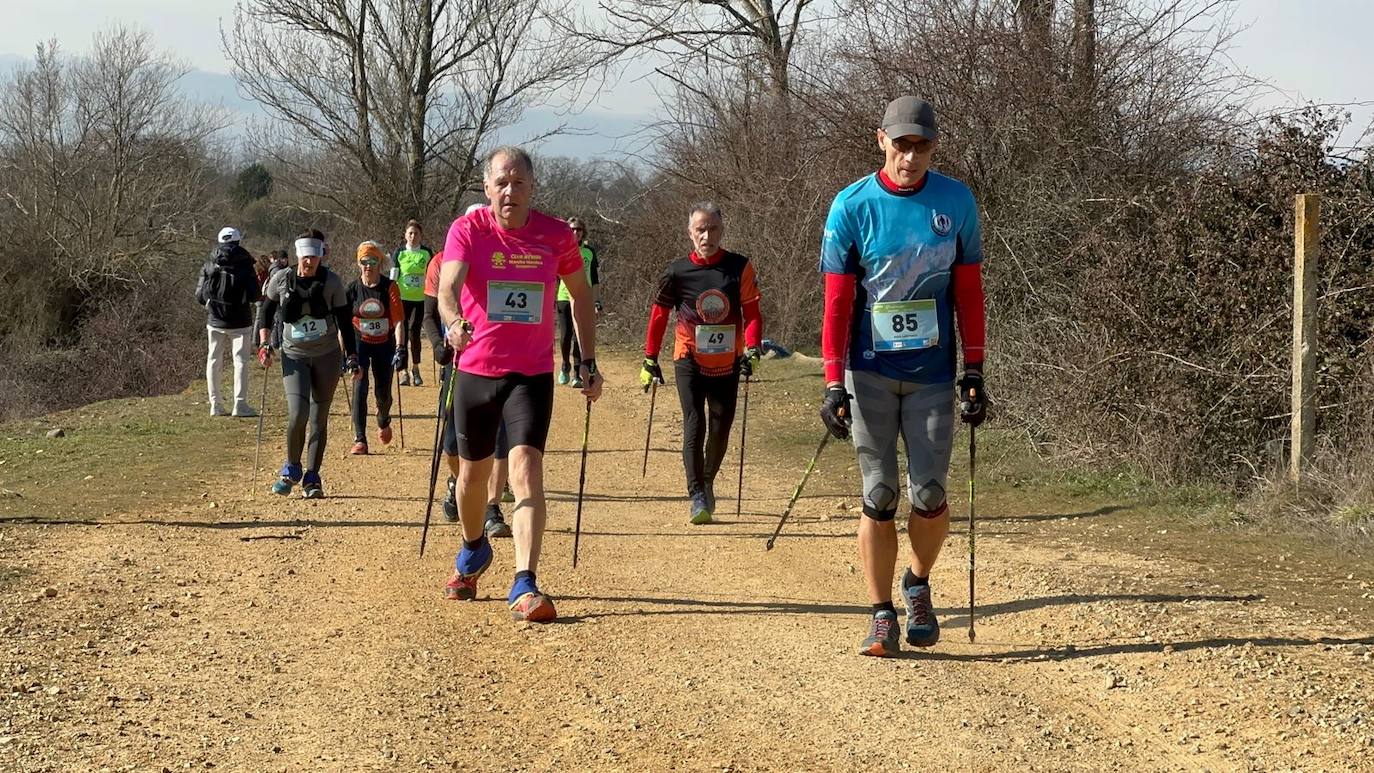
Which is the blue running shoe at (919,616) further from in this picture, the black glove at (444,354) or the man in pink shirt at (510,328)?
the black glove at (444,354)

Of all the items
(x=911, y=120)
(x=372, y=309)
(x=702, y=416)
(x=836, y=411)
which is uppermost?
(x=911, y=120)

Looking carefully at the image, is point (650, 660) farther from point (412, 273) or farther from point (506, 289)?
point (412, 273)

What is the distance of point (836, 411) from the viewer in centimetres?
598

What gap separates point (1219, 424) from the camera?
10133mm

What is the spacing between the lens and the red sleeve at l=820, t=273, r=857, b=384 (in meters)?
5.99

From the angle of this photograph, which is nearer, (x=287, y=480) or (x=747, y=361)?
(x=747, y=361)

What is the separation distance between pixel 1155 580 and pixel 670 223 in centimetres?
2405

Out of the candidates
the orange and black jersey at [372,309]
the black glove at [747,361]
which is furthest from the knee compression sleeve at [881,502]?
the orange and black jersey at [372,309]

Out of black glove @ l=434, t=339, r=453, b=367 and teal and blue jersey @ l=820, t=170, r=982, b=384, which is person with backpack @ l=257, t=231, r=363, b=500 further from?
teal and blue jersey @ l=820, t=170, r=982, b=384

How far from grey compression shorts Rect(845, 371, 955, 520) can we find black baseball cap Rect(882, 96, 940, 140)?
1.02m

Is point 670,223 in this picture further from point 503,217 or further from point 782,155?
point 503,217

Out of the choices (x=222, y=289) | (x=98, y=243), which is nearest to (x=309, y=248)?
(x=222, y=289)

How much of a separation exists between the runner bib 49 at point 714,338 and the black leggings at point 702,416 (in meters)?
0.17

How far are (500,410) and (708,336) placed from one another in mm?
3070
